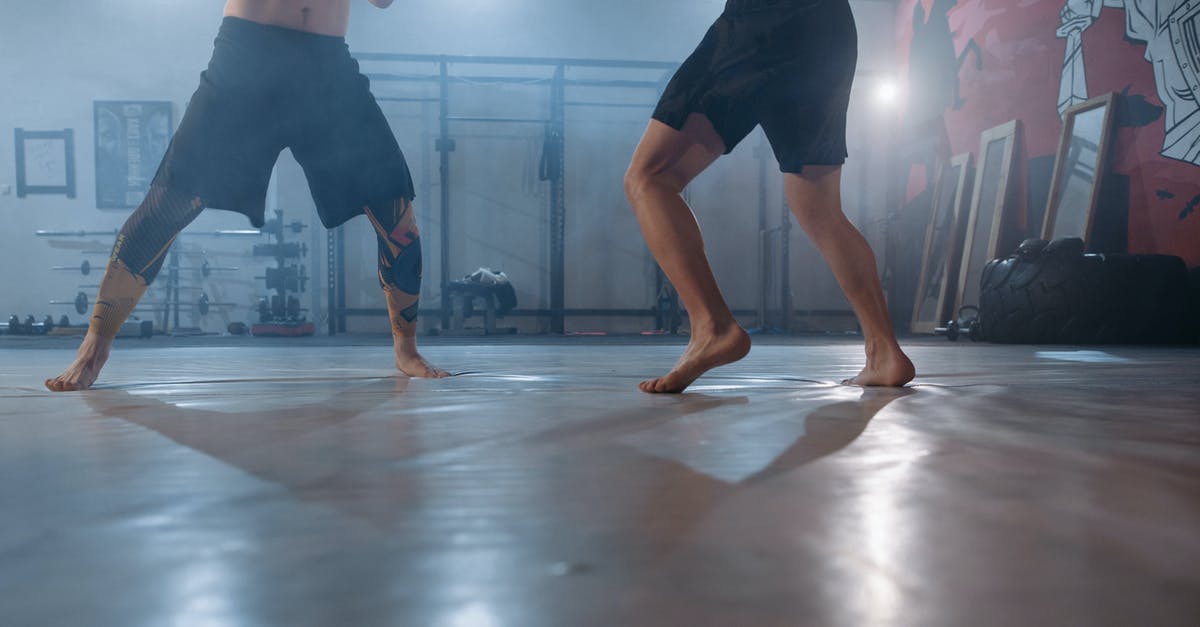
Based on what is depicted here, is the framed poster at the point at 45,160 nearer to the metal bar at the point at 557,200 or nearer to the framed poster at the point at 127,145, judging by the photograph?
the framed poster at the point at 127,145

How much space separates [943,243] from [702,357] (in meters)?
5.01

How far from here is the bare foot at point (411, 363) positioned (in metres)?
1.65

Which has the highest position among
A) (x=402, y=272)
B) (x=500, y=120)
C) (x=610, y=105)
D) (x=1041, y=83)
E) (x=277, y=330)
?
(x=610, y=105)

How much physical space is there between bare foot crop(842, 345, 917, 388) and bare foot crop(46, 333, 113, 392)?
1387mm

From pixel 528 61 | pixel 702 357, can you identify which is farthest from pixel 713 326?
pixel 528 61

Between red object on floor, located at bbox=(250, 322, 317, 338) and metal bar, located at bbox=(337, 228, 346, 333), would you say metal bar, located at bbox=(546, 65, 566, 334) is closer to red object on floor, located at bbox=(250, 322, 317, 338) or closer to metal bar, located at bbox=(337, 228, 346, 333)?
metal bar, located at bbox=(337, 228, 346, 333)

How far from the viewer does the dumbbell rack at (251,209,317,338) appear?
Answer: 582 centimetres

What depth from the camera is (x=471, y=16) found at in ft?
22.7

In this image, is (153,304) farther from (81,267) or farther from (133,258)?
(133,258)

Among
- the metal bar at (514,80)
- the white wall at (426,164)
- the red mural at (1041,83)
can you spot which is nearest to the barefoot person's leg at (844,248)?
the red mural at (1041,83)

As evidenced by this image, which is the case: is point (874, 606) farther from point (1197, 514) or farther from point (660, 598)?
point (1197, 514)

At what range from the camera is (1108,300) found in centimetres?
350

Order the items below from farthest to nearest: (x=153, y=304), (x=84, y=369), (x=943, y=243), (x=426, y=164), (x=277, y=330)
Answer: (x=426, y=164) < (x=153, y=304) < (x=277, y=330) < (x=943, y=243) < (x=84, y=369)

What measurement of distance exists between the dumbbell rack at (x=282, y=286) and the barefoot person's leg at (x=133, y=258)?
449 cm
